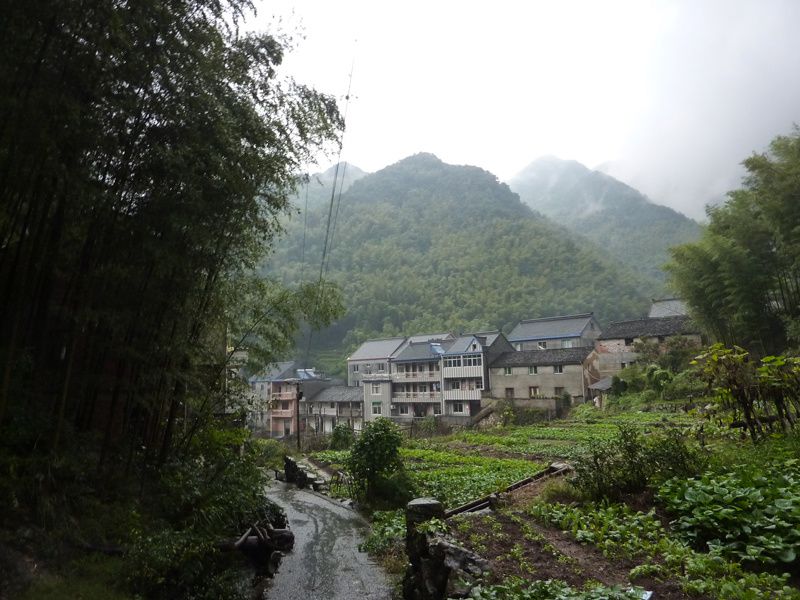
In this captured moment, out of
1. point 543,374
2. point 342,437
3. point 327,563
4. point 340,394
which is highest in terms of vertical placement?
point 543,374

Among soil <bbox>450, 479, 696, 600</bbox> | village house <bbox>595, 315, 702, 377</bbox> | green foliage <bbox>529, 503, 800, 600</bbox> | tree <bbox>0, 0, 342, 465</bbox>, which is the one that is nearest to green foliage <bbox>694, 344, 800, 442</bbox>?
soil <bbox>450, 479, 696, 600</bbox>

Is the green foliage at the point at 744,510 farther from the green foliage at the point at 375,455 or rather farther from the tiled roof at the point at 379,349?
the tiled roof at the point at 379,349

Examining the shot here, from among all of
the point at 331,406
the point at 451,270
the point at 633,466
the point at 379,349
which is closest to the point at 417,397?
the point at 379,349

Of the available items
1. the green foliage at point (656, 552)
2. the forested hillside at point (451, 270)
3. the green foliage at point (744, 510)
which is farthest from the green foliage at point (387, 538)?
the forested hillside at point (451, 270)

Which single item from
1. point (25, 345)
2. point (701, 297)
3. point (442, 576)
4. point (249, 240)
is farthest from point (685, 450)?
point (701, 297)

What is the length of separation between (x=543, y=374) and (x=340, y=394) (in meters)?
16.9

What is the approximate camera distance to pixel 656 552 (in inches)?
196

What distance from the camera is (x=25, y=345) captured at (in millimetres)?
6859

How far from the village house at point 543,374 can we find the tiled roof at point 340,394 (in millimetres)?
11194

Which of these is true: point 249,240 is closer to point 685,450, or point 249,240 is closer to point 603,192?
point 685,450

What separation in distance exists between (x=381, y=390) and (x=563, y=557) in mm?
36263

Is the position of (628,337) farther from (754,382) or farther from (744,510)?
(744,510)

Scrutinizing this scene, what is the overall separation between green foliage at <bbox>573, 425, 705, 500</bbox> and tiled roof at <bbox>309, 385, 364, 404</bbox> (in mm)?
34018

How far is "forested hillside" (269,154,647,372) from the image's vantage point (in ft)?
176
